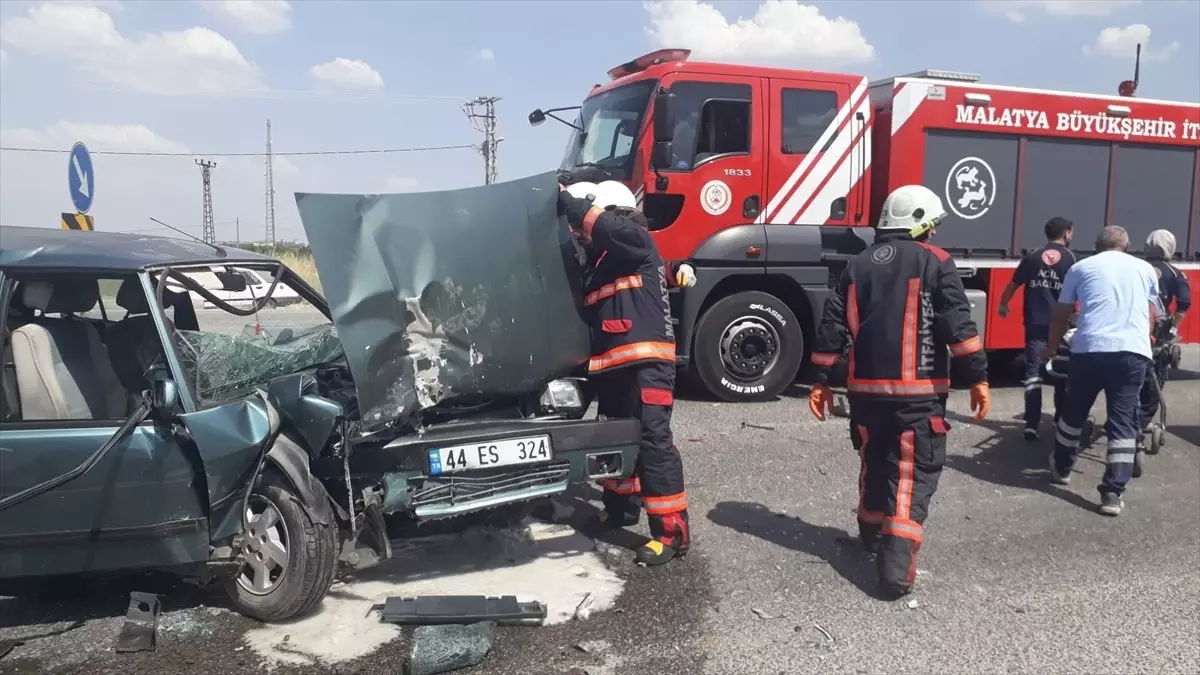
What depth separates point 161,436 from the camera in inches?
132

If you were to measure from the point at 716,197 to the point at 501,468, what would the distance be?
4.47m

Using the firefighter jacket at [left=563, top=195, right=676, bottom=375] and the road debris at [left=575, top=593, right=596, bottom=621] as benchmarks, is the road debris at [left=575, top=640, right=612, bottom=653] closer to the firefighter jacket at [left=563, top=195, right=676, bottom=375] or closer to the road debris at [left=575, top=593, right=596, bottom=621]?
the road debris at [left=575, top=593, right=596, bottom=621]

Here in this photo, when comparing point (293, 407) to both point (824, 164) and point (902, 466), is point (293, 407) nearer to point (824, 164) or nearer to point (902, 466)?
point (902, 466)

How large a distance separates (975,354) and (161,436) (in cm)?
350

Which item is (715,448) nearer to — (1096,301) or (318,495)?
(1096,301)

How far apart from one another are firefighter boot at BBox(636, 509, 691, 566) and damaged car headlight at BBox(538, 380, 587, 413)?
2.16 feet

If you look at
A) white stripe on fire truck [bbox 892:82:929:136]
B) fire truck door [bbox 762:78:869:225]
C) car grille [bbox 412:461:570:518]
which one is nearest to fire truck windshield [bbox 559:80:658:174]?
fire truck door [bbox 762:78:869:225]

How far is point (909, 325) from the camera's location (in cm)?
402

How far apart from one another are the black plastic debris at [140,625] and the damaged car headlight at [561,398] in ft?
5.83

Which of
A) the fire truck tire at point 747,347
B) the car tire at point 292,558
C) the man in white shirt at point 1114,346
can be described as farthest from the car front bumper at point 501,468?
the fire truck tire at point 747,347

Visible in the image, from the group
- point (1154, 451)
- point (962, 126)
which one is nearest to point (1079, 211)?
point (962, 126)

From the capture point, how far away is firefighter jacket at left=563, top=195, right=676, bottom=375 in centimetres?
406

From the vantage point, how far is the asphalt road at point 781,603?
329cm

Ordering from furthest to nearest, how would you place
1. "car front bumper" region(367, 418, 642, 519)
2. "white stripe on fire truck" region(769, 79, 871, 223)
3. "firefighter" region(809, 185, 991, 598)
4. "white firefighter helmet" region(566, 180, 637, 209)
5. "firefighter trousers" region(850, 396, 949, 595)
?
"white stripe on fire truck" region(769, 79, 871, 223)
"white firefighter helmet" region(566, 180, 637, 209)
"firefighter" region(809, 185, 991, 598)
"firefighter trousers" region(850, 396, 949, 595)
"car front bumper" region(367, 418, 642, 519)
